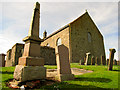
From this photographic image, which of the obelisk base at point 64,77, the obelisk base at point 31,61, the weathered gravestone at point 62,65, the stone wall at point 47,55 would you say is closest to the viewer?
the obelisk base at point 31,61

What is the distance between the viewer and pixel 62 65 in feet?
16.0

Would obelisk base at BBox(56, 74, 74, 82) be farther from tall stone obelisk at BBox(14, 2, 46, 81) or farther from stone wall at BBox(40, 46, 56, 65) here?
stone wall at BBox(40, 46, 56, 65)

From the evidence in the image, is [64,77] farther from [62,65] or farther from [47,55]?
[47,55]

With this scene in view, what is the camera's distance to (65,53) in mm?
5250

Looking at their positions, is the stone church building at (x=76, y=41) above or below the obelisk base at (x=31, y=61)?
above

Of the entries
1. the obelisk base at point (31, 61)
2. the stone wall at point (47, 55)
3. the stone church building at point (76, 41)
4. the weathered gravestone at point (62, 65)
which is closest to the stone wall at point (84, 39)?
the stone church building at point (76, 41)

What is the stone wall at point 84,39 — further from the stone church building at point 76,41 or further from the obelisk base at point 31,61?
the obelisk base at point 31,61

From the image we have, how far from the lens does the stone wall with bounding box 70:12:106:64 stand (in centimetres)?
1751

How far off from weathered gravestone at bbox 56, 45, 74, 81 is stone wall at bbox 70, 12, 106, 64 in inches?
452

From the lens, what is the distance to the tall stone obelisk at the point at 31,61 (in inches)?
146

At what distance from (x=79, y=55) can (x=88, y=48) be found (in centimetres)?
362

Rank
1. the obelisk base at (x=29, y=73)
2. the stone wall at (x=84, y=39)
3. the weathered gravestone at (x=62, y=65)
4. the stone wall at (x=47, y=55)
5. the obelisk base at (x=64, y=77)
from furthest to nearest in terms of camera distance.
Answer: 1. the stone wall at (x=84, y=39)
2. the stone wall at (x=47, y=55)
3. the weathered gravestone at (x=62, y=65)
4. the obelisk base at (x=64, y=77)
5. the obelisk base at (x=29, y=73)

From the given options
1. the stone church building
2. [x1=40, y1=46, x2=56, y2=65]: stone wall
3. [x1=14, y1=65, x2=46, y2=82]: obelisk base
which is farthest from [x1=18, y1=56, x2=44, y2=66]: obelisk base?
[x1=40, y1=46, x2=56, y2=65]: stone wall

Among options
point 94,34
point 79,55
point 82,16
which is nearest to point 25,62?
point 79,55
